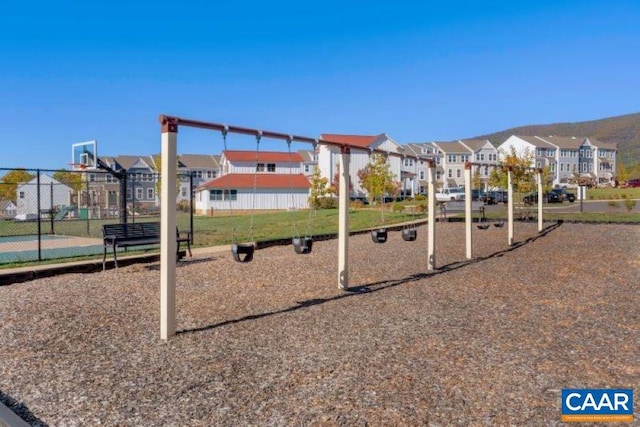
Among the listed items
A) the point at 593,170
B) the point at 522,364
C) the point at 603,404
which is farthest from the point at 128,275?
the point at 593,170

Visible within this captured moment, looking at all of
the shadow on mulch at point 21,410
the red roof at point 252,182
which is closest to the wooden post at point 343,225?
the shadow on mulch at point 21,410

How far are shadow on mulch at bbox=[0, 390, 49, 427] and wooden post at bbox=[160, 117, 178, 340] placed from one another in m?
1.92

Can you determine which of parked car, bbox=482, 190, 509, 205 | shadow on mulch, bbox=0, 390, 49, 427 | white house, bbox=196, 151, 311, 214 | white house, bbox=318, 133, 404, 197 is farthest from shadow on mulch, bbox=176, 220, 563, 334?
white house, bbox=318, 133, 404, 197

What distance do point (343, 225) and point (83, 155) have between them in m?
15.7

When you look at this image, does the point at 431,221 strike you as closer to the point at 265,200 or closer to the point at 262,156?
the point at 265,200

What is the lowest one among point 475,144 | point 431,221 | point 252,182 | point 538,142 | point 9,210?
point 9,210

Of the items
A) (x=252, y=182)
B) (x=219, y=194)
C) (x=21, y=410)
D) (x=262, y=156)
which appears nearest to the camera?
(x=21, y=410)

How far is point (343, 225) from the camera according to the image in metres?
9.12

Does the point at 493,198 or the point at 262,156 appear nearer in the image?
the point at 493,198

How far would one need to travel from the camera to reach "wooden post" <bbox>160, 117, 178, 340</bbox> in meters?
6.24

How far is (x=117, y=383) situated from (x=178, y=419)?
1043 mm

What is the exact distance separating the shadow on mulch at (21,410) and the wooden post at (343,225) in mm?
5422

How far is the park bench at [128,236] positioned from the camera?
37.0 ft

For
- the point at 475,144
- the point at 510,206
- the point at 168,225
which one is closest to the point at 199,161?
the point at 475,144
